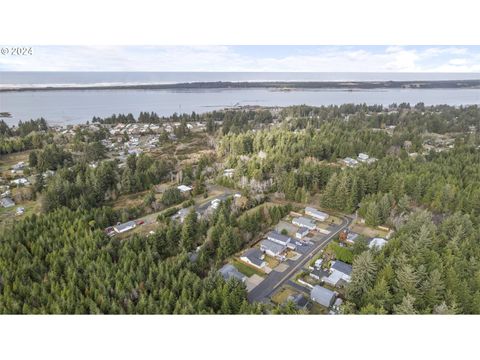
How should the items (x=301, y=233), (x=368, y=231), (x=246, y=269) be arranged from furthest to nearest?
1. (x=368, y=231)
2. (x=301, y=233)
3. (x=246, y=269)

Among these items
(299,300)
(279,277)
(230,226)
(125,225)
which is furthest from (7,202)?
(299,300)

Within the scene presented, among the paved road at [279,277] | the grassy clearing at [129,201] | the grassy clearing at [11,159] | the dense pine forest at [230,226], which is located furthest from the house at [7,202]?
the paved road at [279,277]

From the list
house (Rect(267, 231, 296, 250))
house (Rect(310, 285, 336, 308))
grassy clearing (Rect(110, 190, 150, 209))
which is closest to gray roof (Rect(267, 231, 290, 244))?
house (Rect(267, 231, 296, 250))

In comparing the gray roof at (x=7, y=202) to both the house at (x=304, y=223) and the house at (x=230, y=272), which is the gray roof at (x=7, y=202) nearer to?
the house at (x=230, y=272)

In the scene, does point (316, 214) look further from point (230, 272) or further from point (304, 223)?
point (230, 272)

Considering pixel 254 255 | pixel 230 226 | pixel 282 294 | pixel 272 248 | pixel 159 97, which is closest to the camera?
pixel 282 294

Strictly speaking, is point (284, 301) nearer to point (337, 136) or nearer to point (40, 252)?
point (40, 252)

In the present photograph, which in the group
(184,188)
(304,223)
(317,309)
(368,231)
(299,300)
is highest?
(184,188)
